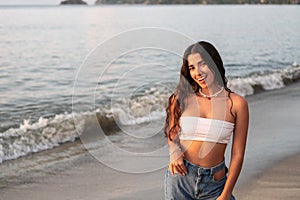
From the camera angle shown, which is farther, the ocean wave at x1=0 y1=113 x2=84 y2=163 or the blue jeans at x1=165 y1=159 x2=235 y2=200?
the ocean wave at x1=0 y1=113 x2=84 y2=163

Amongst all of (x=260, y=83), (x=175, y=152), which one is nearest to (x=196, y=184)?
(x=175, y=152)

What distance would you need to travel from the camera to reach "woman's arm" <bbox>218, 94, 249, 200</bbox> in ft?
9.71

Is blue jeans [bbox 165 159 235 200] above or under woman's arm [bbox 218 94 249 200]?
under

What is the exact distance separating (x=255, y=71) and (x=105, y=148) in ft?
38.8

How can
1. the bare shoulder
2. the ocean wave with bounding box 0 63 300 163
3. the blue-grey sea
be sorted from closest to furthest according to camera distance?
the bare shoulder < the blue-grey sea < the ocean wave with bounding box 0 63 300 163

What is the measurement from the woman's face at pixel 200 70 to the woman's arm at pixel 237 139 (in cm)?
18

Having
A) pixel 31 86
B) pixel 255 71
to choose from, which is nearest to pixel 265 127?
pixel 31 86

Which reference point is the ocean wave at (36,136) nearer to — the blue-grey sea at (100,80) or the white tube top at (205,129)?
the blue-grey sea at (100,80)

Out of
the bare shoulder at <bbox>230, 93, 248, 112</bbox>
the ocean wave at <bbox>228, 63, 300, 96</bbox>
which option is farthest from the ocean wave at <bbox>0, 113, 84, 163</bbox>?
the ocean wave at <bbox>228, 63, 300, 96</bbox>

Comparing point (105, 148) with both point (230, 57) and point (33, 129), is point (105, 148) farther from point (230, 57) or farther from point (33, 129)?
point (230, 57)

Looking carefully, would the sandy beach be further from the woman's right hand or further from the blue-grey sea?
the woman's right hand

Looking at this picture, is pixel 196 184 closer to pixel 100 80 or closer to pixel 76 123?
pixel 76 123

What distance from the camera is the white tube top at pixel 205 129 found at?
301 cm

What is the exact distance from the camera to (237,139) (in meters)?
3.00
